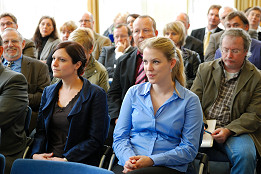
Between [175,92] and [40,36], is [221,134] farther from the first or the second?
[40,36]

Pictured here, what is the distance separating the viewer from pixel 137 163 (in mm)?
2037

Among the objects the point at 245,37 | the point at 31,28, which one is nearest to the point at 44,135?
the point at 245,37

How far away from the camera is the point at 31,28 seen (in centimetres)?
715

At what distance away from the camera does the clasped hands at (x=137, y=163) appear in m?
2.04

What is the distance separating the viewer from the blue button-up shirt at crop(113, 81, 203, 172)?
2.14m

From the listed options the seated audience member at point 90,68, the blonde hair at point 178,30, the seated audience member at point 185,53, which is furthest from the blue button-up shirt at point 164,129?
the blonde hair at point 178,30

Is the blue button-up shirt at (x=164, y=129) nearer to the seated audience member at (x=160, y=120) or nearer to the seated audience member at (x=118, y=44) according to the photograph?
the seated audience member at (x=160, y=120)

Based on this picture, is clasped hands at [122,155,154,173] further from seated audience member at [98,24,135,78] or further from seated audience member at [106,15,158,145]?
seated audience member at [98,24,135,78]

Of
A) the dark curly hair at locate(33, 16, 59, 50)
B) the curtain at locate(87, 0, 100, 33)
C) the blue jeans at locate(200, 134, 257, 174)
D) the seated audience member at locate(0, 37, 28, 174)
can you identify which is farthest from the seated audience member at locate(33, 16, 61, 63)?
the blue jeans at locate(200, 134, 257, 174)

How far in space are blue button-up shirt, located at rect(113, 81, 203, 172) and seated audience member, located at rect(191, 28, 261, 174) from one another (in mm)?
644

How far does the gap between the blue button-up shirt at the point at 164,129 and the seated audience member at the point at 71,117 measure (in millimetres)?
204

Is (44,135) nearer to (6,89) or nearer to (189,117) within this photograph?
(6,89)

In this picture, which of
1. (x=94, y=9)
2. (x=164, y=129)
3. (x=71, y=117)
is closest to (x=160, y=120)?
(x=164, y=129)

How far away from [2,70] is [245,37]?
75.5 inches
